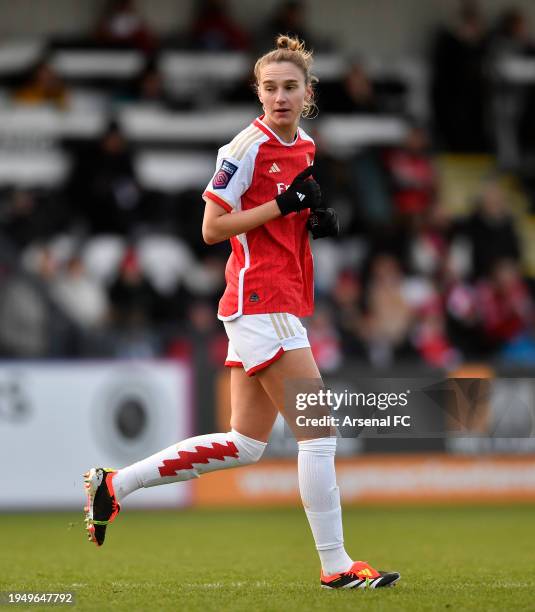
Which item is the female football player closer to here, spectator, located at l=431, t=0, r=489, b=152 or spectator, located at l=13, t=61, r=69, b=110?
spectator, located at l=13, t=61, r=69, b=110

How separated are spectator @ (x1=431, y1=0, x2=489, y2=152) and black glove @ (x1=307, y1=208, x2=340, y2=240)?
37.4ft

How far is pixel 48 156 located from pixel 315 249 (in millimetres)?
3046

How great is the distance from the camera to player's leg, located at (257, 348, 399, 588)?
5641mm

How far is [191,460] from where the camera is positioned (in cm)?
584

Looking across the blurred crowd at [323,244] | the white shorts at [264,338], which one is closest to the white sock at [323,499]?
the white shorts at [264,338]

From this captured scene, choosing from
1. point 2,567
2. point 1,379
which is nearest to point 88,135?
point 1,379

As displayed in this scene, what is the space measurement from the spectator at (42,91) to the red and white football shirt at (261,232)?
9167 millimetres

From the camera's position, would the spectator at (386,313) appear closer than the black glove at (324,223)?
No

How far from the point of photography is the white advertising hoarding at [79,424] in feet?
36.8

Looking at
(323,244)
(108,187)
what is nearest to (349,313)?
(323,244)

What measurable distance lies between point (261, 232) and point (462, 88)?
1158 centimetres

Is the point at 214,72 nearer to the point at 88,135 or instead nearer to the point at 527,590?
the point at 88,135

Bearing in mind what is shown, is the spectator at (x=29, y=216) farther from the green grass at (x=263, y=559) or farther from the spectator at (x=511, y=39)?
the spectator at (x=511, y=39)

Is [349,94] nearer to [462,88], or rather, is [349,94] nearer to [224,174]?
[462,88]
